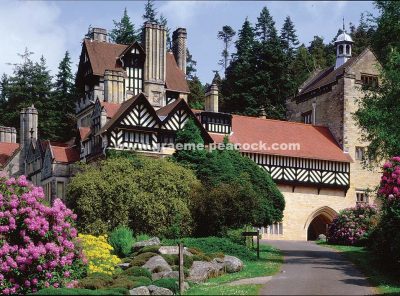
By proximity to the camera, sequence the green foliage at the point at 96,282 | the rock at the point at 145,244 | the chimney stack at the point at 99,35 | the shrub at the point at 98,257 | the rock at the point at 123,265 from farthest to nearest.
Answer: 1. the chimney stack at the point at 99,35
2. the rock at the point at 145,244
3. the rock at the point at 123,265
4. the shrub at the point at 98,257
5. the green foliage at the point at 96,282

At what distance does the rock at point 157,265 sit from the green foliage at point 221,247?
394cm

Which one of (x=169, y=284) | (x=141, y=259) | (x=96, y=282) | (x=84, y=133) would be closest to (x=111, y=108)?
(x=84, y=133)

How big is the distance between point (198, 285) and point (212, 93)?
30821 mm

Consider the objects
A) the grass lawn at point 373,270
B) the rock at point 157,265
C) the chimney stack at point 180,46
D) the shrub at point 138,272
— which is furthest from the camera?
the chimney stack at point 180,46

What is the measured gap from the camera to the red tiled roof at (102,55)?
181 feet

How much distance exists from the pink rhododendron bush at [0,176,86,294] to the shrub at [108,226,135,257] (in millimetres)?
6745

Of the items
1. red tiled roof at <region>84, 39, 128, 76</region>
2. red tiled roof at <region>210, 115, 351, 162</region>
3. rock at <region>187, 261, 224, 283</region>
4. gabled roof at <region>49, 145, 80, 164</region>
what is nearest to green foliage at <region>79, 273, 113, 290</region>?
rock at <region>187, 261, 224, 283</region>

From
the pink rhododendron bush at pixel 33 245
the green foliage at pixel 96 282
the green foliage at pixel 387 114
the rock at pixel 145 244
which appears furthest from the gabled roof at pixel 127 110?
the green foliage at pixel 96 282

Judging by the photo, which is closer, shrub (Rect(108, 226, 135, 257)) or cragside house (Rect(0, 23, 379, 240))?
shrub (Rect(108, 226, 135, 257))

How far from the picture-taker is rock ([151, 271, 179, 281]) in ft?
90.3

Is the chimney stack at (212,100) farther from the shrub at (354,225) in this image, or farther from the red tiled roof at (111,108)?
the shrub at (354,225)

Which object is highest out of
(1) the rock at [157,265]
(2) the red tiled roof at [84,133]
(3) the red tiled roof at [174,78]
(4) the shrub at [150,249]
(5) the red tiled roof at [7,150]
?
(3) the red tiled roof at [174,78]

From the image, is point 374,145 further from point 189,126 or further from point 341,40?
point 341,40

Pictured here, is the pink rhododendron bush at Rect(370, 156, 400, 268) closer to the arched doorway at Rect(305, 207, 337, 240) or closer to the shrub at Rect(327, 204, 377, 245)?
the shrub at Rect(327, 204, 377, 245)
